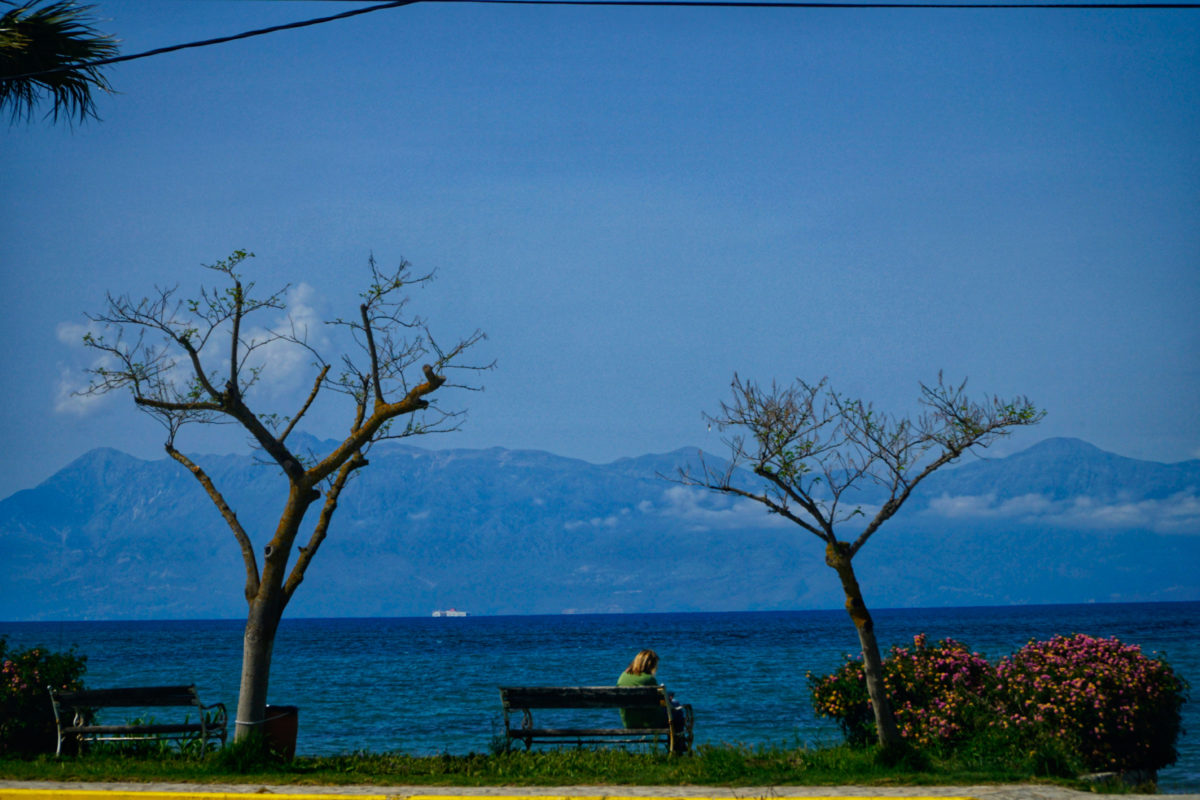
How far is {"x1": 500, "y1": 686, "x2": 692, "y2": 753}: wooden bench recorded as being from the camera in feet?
36.3

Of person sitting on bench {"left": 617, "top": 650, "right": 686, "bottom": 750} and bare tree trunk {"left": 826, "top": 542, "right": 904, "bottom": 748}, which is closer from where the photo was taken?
bare tree trunk {"left": 826, "top": 542, "right": 904, "bottom": 748}

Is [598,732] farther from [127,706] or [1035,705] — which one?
[127,706]

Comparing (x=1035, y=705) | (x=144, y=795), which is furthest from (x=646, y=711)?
(x=144, y=795)

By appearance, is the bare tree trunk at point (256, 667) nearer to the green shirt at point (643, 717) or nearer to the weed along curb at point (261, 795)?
the weed along curb at point (261, 795)

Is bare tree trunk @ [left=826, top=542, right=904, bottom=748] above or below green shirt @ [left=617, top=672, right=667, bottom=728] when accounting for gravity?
above

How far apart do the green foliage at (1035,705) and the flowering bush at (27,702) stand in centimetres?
850

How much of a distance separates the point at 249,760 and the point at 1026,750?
7269 millimetres

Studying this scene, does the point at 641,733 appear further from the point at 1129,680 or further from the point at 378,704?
the point at 378,704

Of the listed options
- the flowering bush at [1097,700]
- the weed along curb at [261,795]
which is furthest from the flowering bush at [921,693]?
the weed along curb at [261,795]

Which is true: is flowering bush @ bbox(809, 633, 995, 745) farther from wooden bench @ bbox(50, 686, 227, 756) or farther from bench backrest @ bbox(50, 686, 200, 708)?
bench backrest @ bbox(50, 686, 200, 708)

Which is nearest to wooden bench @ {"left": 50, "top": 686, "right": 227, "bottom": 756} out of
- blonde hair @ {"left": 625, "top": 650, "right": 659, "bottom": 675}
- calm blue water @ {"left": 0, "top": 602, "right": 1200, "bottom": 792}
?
calm blue water @ {"left": 0, "top": 602, "right": 1200, "bottom": 792}

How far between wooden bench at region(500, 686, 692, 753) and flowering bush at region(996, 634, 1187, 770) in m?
3.25

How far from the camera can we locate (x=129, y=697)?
1174 cm

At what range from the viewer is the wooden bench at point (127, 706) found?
11.2 metres
